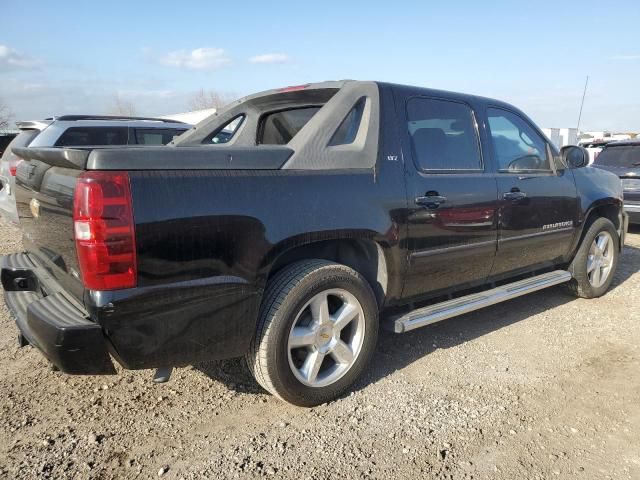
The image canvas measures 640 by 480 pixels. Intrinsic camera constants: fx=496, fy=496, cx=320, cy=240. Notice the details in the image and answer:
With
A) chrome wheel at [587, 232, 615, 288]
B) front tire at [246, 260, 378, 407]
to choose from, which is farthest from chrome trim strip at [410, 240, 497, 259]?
chrome wheel at [587, 232, 615, 288]

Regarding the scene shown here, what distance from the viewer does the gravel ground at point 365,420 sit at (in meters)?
2.36

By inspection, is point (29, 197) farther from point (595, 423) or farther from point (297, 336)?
point (595, 423)

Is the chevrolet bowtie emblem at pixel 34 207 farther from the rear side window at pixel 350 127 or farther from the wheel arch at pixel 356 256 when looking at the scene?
the rear side window at pixel 350 127

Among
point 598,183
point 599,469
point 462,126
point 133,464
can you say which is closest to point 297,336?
point 133,464

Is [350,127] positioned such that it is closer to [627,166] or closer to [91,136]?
[91,136]

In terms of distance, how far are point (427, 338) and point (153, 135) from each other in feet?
18.6

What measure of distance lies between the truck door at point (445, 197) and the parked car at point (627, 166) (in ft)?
19.1

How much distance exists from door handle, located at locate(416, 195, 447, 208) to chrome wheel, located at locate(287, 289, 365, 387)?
76 cm

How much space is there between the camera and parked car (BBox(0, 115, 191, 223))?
6.18 meters

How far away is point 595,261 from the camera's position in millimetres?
4980

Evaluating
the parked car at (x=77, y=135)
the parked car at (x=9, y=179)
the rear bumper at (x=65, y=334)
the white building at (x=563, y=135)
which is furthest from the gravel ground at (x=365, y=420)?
the white building at (x=563, y=135)

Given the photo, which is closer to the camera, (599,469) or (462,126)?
(599,469)

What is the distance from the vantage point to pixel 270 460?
94.2 inches

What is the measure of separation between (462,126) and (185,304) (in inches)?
98.0
